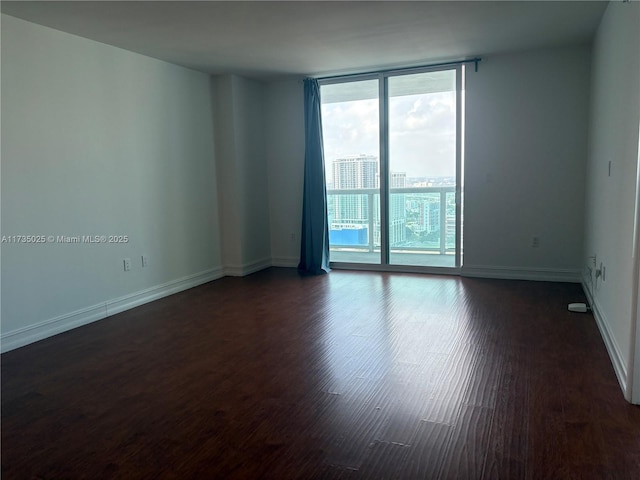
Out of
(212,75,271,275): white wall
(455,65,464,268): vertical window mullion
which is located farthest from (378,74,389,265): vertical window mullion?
(212,75,271,275): white wall

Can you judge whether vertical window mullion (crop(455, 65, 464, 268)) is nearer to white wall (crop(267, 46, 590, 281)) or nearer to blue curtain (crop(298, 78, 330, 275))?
white wall (crop(267, 46, 590, 281))

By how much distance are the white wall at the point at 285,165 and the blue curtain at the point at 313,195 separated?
0.67 feet

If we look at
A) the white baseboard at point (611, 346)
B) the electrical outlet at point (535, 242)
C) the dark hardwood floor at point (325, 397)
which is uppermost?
the electrical outlet at point (535, 242)

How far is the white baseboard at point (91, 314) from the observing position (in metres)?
3.28

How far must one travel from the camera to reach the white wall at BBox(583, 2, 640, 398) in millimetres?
2377

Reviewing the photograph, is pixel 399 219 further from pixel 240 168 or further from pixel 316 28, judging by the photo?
pixel 316 28

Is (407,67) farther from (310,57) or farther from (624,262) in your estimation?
(624,262)

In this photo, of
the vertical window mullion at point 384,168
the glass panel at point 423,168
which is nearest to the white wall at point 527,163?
the glass panel at point 423,168

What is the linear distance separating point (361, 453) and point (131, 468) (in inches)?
36.8

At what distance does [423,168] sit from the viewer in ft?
17.6

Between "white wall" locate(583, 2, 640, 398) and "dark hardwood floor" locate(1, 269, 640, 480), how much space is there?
259 millimetres

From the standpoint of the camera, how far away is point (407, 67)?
5219mm

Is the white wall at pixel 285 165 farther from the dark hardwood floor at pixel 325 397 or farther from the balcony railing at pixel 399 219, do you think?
the dark hardwood floor at pixel 325 397

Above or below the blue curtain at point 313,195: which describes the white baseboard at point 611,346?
below
